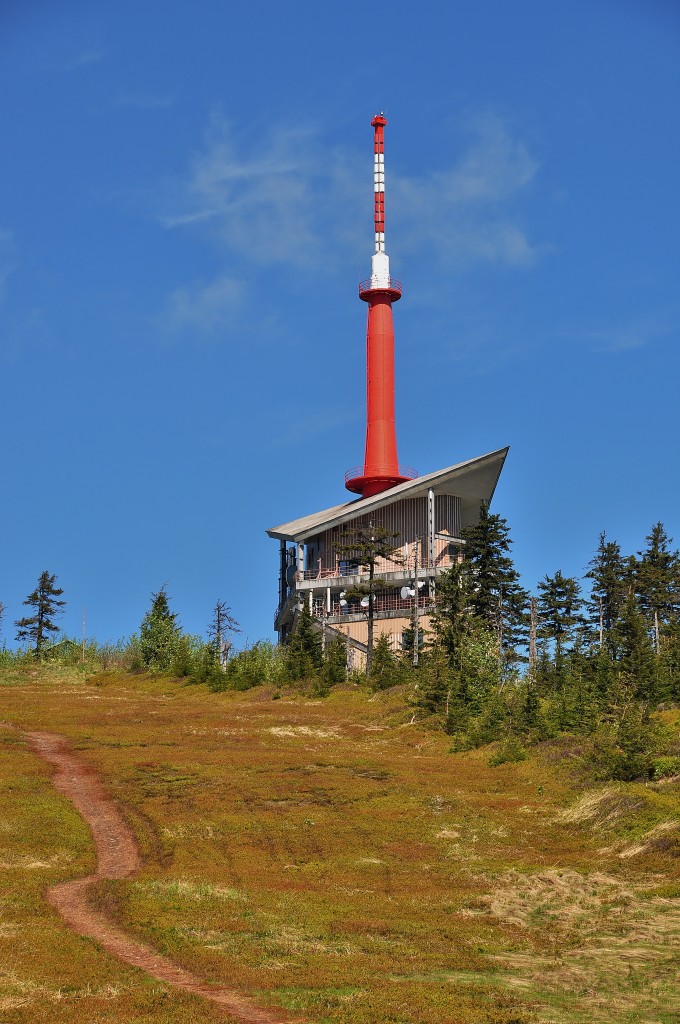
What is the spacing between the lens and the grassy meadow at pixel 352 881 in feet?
58.7

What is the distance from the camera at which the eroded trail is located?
58.8 feet

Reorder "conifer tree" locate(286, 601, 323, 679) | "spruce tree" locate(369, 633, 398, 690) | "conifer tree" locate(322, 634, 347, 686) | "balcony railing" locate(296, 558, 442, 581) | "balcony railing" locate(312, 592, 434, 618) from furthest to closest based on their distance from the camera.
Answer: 1. "balcony railing" locate(296, 558, 442, 581)
2. "balcony railing" locate(312, 592, 434, 618)
3. "conifer tree" locate(286, 601, 323, 679)
4. "conifer tree" locate(322, 634, 347, 686)
5. "spruce tree" locate(369, 633, 398, 690)

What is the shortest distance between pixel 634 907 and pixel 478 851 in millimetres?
6118

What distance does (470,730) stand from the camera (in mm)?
43656

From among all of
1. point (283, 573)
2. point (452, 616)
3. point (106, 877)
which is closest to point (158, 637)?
point (283, 573)

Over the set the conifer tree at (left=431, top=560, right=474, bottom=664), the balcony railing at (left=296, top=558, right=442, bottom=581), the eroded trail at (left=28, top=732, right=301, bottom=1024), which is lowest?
the eroded trail at (left=28, top=732, right=301, bottom=1024)

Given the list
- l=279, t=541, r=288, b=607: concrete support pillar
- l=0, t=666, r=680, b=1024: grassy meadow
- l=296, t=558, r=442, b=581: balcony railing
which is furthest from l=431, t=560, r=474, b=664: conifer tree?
l=279, t=541, r=288, b=607: concrete support pillar

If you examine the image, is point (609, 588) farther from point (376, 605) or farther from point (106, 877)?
point (106, 877)

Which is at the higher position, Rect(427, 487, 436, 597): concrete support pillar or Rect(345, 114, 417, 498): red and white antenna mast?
Rect(345, 114, 417, 498): red and white antenna mast

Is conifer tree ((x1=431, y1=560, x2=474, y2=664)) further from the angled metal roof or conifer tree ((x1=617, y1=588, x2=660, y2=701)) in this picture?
the angled metal roof

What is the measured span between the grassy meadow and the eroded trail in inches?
14.4

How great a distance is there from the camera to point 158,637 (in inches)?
3022

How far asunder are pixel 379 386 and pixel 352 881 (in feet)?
182

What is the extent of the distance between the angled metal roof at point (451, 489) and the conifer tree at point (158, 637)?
33.8 ft
